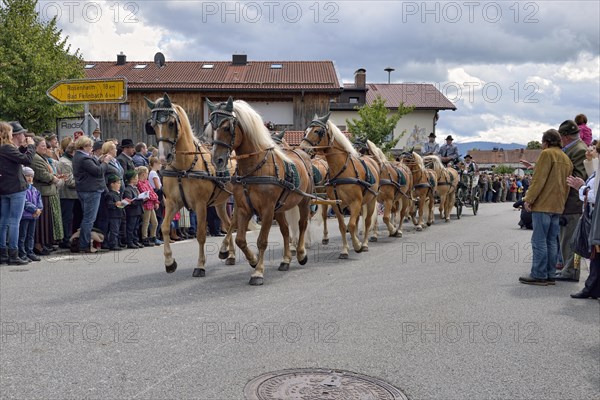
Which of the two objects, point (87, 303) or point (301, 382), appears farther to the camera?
point (87, 303)

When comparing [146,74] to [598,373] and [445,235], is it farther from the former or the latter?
[598,373]

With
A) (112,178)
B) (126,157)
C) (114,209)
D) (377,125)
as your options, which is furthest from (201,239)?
(377,125)

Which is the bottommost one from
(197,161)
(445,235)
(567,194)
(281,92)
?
(445,235)

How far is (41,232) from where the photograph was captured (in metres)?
10.2

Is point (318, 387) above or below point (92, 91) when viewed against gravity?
below

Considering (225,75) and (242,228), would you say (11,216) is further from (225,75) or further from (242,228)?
(225,75)

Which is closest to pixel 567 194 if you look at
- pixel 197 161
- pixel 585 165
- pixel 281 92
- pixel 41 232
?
pixel 585 165

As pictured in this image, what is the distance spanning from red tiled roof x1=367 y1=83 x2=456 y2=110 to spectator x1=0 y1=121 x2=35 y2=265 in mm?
45730

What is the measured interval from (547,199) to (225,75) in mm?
33580

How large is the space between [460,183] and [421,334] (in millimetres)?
16923

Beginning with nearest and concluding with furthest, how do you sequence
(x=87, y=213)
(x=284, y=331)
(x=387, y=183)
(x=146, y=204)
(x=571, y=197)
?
(x=284, y=331)
(x=571, y=197)
(x=87, y=213)
(x=146, y=204)
(x=387, y=183)

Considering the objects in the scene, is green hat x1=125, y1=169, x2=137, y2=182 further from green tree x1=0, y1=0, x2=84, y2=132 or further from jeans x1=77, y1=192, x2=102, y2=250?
green tree x1=0, y1=0, x2=84, y2=132

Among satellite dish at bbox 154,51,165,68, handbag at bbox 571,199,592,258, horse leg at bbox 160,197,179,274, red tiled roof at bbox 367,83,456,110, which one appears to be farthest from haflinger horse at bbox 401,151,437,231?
red tiled roof at bbox 367,83,456,110

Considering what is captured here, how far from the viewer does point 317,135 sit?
33.7 feet
